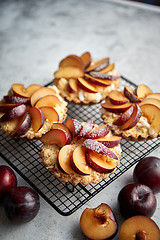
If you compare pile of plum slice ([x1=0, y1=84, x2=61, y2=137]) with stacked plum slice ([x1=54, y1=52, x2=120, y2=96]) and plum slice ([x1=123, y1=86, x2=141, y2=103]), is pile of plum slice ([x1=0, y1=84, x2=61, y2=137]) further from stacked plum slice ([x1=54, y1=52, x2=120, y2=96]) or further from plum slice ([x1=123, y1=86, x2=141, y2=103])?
plum slice ([x1=123, y1=86, x2=141, y2=103])

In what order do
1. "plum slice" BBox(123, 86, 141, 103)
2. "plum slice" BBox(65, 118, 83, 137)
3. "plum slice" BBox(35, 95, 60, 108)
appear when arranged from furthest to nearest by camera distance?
"plum slice" BBox(123, 86, 141, 103)
"plum slice" BBox(35, 95, 60, 108)
"plum slice" BBox(65, 118, 83, 137)

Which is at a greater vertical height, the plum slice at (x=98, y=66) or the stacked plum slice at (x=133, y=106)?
the plum slice at (x=98, y=66)

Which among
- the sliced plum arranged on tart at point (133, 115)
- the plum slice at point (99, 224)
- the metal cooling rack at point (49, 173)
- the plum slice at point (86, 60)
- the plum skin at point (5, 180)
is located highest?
the plum slice at point (86, 60)

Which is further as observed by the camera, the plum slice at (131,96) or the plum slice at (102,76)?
the plum slice at (102,76)

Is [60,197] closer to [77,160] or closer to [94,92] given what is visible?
[77,160]

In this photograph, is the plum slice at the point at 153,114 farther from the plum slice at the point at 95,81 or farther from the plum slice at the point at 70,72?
the plum slice at the point at 70,72

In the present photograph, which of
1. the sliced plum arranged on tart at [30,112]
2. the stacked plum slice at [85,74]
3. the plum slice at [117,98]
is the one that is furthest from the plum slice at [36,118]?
the plum slice at [117,98]

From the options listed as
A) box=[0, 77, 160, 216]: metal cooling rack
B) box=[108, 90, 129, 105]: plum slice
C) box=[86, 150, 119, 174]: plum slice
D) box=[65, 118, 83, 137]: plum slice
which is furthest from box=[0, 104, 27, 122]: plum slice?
box=[108, 90, 129, 105]: plum slice

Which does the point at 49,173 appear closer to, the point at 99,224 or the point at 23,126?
the point at 23,126
